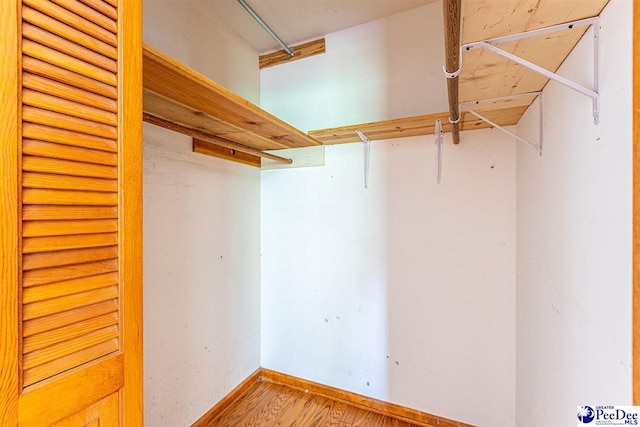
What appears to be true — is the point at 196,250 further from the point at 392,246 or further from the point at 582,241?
the point at 582,241

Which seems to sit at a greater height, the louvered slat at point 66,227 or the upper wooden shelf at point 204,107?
the upper wooden shelf at point 204,107

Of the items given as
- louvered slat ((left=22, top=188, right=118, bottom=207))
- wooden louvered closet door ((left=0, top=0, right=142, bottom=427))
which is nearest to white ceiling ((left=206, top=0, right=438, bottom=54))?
wooden louvered closet door ((left=0, top=0, right=142, bottom=427))

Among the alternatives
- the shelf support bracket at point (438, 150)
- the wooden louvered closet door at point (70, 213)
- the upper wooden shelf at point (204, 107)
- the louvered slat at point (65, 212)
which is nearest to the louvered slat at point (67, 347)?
the wooden louvered closet door at point (70, 213)

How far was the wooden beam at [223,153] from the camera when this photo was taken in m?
1.66

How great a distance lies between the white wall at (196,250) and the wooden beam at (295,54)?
9 centimetres

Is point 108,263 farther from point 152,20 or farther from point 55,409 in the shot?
point 152,20

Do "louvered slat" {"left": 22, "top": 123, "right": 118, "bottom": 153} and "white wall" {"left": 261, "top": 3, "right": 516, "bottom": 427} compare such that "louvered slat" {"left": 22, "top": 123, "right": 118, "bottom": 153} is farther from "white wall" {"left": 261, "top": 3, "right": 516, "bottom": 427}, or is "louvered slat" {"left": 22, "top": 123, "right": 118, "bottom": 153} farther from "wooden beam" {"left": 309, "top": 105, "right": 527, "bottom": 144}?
"white wall" {"left": 261, "top": 3, "right": 516, "bottom": 427}

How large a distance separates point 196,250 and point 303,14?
1594 millimetres

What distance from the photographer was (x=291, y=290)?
209 cm

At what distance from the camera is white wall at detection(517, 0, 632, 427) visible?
588 millimetres

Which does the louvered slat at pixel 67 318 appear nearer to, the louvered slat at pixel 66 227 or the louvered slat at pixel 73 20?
the louvered slat at pixel 66 227

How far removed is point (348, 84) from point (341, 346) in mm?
1777

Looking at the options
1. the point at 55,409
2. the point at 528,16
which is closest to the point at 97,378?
the point at 55,409

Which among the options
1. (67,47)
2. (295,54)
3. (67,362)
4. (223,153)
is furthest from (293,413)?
(295,54)
